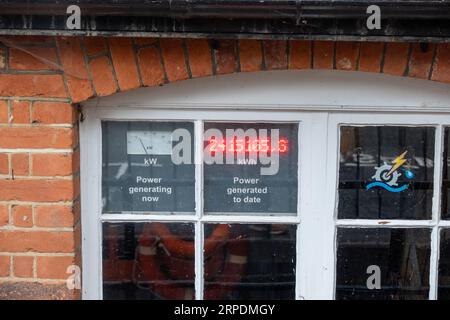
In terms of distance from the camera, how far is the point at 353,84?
2893 mm

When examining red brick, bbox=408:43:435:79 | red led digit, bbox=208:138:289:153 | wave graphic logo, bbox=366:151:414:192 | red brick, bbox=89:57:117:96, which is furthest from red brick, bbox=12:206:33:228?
red brick, bbox=408:43:435:79

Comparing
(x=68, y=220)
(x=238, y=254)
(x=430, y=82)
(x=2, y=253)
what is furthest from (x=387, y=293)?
(x=2, y=253)

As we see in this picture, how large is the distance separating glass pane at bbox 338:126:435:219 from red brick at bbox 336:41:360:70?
0.35m

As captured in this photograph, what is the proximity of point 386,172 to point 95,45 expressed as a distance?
150cm

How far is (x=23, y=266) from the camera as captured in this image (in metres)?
2.91

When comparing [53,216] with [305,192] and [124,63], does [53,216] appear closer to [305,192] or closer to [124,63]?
[124,63]

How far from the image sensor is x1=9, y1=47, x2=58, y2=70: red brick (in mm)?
2744

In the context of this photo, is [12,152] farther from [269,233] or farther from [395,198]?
A: [395,198]

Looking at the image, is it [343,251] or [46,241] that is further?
[343,251]

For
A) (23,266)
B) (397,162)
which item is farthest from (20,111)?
(397,162)

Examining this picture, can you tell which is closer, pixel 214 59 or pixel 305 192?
pixel 214 59

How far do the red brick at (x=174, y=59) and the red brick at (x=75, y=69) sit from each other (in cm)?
35

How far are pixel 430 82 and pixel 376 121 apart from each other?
0.30 metres

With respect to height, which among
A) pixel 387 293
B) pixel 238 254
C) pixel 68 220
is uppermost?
pixel 68 220
